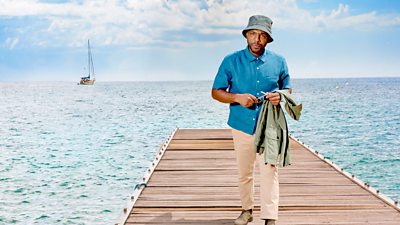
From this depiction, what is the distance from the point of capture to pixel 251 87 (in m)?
4.62

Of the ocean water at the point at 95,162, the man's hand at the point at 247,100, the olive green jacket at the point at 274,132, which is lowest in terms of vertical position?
the ocean water at the point at 95,162

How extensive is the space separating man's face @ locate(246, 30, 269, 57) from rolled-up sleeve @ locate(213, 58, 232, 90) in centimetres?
27

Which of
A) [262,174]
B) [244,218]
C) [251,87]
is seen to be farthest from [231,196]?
[251,87]

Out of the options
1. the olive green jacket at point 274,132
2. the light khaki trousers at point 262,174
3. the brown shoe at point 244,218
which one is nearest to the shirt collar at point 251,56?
the olive green jacket at point 274,132

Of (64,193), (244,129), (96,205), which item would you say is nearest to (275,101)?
(244,129)

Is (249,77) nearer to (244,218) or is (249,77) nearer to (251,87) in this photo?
(251,87)

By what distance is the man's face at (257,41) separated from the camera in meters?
4.46

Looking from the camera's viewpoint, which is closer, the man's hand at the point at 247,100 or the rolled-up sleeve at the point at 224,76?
the man's hand at the point at 247,100

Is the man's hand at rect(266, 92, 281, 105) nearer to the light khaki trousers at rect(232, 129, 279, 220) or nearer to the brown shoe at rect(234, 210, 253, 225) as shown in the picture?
the light khaki trousers at rect(232, 129, 279, 220)

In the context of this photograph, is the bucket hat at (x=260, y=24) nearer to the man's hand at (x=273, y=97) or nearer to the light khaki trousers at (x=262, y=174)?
the man's hand at (x=273, y=97)

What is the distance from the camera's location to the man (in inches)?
178

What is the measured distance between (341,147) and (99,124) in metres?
20.4

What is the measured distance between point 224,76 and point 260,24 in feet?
1.98

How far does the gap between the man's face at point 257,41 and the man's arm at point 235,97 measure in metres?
0.42
